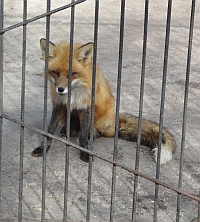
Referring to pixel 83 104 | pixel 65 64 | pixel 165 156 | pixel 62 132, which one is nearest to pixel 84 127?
pixel 83 104

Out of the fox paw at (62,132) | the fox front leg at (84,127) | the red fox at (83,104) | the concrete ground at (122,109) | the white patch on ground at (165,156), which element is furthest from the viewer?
the fox paw at (62,132)

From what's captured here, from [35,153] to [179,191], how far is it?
7.05ft

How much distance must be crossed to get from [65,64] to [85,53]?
19 centimetres

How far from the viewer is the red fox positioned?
15.4 ft

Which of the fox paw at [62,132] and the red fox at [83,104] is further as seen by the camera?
the fox paw at [62,132]

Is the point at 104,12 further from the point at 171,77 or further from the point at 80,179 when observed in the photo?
the point at 80,179

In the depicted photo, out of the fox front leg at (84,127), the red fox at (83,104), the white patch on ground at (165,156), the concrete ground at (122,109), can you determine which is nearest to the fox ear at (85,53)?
the red fox at (83,104)

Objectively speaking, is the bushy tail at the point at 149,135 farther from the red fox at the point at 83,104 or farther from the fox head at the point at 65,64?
the fox head at the point at 65,64

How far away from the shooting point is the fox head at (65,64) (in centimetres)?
467

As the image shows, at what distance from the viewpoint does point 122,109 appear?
582cm

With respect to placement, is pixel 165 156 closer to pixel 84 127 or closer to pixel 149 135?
pixel 149 135

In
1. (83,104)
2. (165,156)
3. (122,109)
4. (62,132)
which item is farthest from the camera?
(122,109)

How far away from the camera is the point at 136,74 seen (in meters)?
7.04

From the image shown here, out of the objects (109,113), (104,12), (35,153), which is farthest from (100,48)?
(35,153)
